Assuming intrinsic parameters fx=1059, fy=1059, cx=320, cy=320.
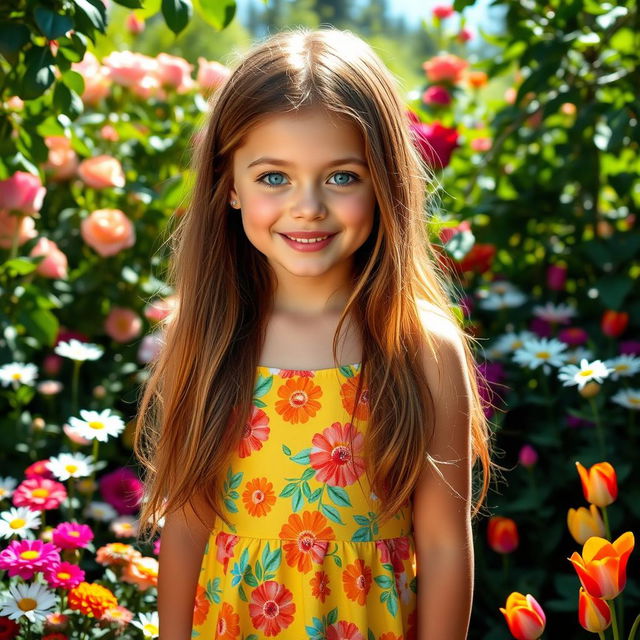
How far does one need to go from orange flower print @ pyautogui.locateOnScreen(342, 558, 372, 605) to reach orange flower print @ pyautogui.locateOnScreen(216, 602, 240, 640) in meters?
0.16

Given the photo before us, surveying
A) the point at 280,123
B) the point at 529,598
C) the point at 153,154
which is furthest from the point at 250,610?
the point at 153,154

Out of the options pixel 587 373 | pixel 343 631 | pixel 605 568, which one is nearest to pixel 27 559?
pixel 343 631

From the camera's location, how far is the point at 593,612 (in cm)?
114

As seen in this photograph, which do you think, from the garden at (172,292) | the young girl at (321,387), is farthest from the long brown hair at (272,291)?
the garden at (172,292)

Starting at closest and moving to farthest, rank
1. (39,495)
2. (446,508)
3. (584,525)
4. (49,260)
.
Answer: (584,525)
(446,508)
(39,495)
(49,260)

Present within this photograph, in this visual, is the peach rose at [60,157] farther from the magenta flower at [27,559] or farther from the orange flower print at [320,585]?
the orange flower print at [320,585]

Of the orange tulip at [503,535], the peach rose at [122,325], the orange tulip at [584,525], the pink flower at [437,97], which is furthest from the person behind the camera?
the pink flower at [437,97]

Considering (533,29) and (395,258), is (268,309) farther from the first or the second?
(533,29)

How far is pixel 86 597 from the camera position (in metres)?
1.51

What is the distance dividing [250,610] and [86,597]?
0.26m

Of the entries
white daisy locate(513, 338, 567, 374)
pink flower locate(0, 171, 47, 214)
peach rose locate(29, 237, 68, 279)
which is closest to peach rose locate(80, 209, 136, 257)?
peach rose locate(29, 237, 68, 279)

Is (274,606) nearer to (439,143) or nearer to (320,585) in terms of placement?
(320,585)

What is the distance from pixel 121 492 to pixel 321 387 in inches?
28.9

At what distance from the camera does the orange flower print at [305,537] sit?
1.39m
